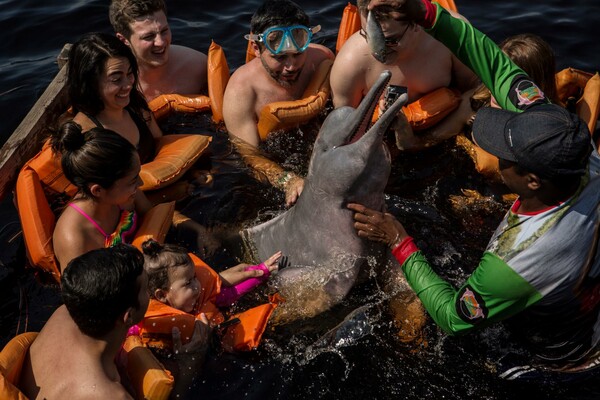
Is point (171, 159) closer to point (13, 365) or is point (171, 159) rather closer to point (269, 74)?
point (269, 74)

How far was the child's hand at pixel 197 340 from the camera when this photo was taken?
192 inches

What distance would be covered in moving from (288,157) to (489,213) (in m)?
2.17

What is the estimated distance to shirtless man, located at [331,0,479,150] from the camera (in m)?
6.96

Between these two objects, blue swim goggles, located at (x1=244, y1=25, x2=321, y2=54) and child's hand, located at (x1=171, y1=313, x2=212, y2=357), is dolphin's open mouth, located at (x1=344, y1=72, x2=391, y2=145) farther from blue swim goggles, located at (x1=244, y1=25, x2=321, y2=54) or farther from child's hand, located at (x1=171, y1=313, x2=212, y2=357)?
blue swim goggles, located at (x1=244, y1=25, x2=321, y2=54)

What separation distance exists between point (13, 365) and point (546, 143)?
3361 mm

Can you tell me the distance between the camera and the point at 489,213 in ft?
21.4

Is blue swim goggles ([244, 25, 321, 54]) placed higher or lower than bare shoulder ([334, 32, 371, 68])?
higher

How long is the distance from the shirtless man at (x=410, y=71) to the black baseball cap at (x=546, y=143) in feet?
10.3

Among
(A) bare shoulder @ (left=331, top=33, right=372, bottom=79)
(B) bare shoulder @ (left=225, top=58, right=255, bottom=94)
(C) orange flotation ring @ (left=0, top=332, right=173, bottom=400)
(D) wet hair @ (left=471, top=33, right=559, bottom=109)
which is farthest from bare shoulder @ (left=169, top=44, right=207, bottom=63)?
(C) orange flotation ring @ (left=0, top=332, right=173, bottom=400)

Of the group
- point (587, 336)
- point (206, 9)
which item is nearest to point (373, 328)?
point (587, 336)

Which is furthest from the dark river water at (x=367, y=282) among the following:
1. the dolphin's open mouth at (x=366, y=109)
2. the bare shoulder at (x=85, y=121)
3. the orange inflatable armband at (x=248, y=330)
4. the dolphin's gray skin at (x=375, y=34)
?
the dolphin's gray skin at (x=375, y=34)

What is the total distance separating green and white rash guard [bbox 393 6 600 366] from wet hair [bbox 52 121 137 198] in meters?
2.28

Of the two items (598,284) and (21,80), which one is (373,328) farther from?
(21,80)

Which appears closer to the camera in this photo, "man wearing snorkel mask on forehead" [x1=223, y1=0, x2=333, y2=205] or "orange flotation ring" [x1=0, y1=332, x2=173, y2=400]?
"orange flotation ring" [x1=0, y1=332, x2=173, y2=400]
